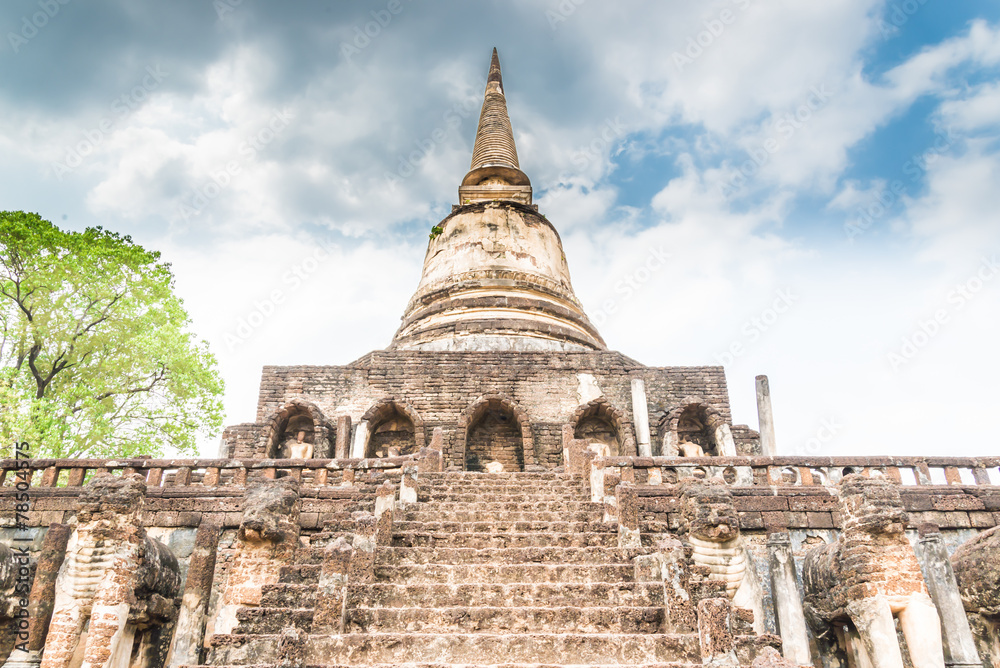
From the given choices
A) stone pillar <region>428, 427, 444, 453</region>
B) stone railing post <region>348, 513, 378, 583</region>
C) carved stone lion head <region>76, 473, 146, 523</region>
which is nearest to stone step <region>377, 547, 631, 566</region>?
stone railing post <region>348, 513, 378, 583</region>

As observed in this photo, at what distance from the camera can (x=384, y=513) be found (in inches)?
340

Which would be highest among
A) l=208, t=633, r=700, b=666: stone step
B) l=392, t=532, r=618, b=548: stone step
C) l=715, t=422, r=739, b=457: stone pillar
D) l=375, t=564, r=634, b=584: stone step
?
l=715, t=422, r=739, b=457: stone pillar

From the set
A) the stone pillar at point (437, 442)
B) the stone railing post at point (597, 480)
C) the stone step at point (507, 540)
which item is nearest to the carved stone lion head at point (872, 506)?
the stone step at point (507, 540)

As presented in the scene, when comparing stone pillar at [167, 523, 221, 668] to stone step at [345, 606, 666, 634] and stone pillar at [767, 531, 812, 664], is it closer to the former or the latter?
stone step at [345, 606, 666, 634]

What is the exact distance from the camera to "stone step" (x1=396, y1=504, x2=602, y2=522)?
9.52m

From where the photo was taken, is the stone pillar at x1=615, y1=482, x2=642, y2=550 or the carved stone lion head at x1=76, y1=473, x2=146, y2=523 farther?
the stone pillar at x1=615, y1=482, x2=642, y2=550

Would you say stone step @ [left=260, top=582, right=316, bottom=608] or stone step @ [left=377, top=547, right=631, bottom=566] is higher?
stone step @ [left=377, top=547, right=631, bottom=566]

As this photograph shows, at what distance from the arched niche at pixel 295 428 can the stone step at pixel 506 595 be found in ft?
28.3

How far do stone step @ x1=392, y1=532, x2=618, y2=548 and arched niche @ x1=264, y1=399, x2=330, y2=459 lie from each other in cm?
752

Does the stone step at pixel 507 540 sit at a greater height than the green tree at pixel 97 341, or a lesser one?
lesser

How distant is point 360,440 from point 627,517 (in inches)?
347

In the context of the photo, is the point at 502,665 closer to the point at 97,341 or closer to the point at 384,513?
the point at 384,513

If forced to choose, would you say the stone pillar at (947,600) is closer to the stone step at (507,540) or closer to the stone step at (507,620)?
the stone step at (507,620)

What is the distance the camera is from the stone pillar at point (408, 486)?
10.0m
